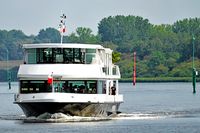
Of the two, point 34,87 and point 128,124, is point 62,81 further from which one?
point 128,124

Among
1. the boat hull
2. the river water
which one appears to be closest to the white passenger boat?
the boat hull

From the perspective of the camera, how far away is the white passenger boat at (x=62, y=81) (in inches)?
3349

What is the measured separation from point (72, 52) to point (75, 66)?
1481 millimetres

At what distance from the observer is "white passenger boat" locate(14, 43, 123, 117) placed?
85.1m

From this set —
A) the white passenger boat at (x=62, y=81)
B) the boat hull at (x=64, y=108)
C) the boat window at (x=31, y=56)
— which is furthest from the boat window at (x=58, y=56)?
the boat hull at (x=64, y=108)

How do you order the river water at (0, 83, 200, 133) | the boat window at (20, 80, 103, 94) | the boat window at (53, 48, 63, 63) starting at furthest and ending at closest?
the boat window at (53, 48, 63, 63), the boat window at (20, 80, 103, 94), the river water at (0, 83, 200, 133)

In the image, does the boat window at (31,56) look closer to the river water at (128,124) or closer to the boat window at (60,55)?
the boat window at (60,55)

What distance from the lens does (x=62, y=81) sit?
282ft

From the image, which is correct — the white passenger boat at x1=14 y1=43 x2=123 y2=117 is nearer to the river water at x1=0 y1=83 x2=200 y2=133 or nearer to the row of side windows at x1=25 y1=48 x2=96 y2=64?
the row of side windows at x1=25 y1=48 x2=96 y2=64

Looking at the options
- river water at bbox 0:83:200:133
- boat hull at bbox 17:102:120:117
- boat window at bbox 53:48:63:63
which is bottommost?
river water at bbox 0:83:200:133

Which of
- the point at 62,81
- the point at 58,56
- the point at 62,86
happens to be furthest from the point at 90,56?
→ the point at 62,86

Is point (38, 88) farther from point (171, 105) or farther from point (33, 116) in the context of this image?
point (171, 105)

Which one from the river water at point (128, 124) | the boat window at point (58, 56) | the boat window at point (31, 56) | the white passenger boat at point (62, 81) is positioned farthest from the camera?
the boat window at point (31, 56)

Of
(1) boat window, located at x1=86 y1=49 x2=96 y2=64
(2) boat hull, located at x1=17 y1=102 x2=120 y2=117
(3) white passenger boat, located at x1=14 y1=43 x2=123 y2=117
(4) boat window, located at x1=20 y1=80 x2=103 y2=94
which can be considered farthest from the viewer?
(1) boat window, located at x1=86 y1=49 x2=96 y2=64
